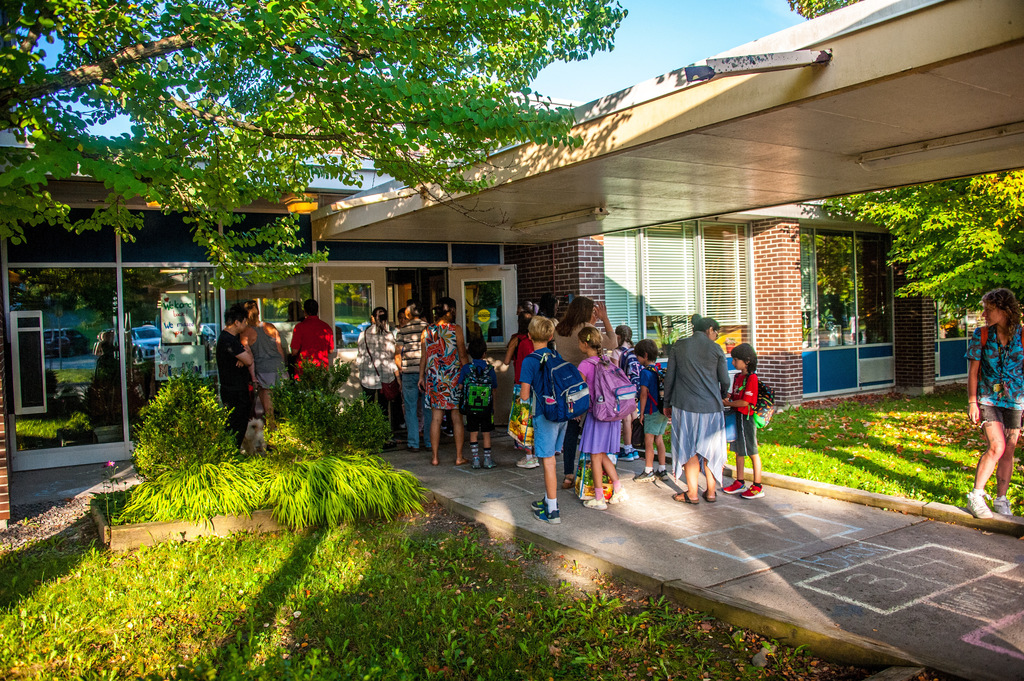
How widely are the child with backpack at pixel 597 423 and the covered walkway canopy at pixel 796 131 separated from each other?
1.60 meters

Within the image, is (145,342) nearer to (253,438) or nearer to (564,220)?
(253,438)

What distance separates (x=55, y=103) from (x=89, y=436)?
589 centimetres

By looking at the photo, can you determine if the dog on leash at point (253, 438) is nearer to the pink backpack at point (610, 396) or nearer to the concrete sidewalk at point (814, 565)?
the concrete sidewalk at point (814, 565)

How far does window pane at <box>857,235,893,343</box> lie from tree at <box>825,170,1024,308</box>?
3311 millimetres

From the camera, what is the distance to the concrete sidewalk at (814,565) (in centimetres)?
388

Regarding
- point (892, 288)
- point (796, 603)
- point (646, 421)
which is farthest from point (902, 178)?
point (892, 288)

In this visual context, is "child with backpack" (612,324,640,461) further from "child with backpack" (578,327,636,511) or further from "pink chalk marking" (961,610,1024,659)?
"pink chalk marking" (961,610,1024,659)

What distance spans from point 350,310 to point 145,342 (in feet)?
9.18

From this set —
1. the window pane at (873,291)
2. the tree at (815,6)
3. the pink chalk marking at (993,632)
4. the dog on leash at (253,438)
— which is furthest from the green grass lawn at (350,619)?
the tree at (815,6)

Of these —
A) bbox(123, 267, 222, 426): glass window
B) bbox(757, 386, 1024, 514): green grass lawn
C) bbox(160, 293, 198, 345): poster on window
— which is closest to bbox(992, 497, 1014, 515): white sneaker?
bbox(757, 386, 1024, 514): green grass lawn

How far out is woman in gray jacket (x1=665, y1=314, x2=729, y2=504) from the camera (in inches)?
253

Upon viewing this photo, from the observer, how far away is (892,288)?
635 inches

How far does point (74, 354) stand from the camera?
30.6 ft

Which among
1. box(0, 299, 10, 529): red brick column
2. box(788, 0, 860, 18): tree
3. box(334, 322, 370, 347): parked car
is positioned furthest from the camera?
box(788, 0, 860, 18): tree
